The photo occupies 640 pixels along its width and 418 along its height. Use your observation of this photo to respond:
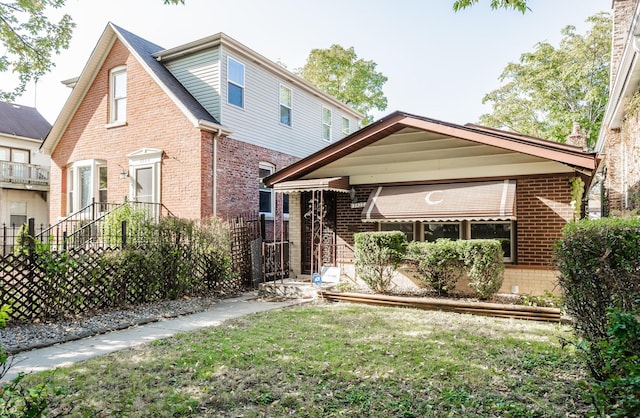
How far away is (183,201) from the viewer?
43.5ft

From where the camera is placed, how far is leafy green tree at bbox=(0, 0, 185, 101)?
31.2 feet

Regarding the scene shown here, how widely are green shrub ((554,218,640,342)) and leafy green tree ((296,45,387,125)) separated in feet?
89.4

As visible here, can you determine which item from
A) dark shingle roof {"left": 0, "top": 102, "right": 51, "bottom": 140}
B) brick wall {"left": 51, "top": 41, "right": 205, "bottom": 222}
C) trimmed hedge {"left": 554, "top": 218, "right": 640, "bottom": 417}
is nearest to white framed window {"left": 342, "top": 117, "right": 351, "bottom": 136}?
brick wall {"left": 51, "top": 41, "right": 205, "bottom": 222}

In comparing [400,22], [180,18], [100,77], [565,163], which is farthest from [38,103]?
[565,163]

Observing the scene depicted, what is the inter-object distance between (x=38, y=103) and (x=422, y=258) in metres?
31.8

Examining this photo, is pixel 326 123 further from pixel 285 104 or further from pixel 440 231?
pixel 440 231

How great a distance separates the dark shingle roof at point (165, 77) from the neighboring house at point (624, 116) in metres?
10.9

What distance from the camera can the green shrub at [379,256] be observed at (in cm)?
916

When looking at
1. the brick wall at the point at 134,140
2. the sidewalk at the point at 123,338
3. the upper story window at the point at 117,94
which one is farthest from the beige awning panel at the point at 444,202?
the upper story window at the point at 117,94

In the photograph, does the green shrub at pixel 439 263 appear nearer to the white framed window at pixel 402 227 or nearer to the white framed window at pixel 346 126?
the white framed window at pixel 402 227

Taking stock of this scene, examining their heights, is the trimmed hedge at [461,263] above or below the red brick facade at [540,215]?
below

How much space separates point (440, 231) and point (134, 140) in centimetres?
1097

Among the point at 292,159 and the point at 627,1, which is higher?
the point at 627,1

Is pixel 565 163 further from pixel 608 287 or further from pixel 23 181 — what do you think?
pixel 23 181
